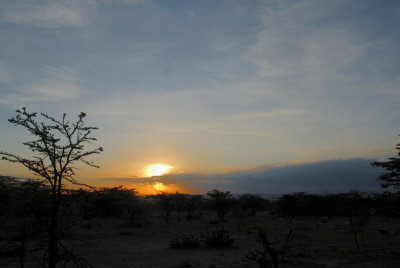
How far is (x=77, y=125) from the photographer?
27.1 ft

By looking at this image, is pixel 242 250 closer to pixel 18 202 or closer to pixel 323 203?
pixel 18 202

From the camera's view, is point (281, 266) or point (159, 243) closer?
point (281, 266)

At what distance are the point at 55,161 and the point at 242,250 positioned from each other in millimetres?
16224

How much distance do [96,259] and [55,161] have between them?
12478 mm

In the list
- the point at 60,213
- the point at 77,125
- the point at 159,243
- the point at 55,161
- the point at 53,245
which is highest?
the point at 77,125

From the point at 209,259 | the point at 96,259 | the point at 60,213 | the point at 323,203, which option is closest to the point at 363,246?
the point at 209,259

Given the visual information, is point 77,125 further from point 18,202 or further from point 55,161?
point 18,202

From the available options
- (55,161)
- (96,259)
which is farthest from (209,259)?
(55,161)

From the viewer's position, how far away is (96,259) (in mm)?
17797

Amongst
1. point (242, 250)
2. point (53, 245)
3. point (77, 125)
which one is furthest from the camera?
point (242, 250)

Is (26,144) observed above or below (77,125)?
below

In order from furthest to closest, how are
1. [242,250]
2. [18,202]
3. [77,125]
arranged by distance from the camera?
[242,250]
[18,202]
[77,125]

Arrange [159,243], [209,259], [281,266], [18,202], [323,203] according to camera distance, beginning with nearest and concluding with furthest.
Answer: [18,202], [281,266], [209,259], [159,243], [323,203]

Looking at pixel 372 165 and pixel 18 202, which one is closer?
pixel 18 202
